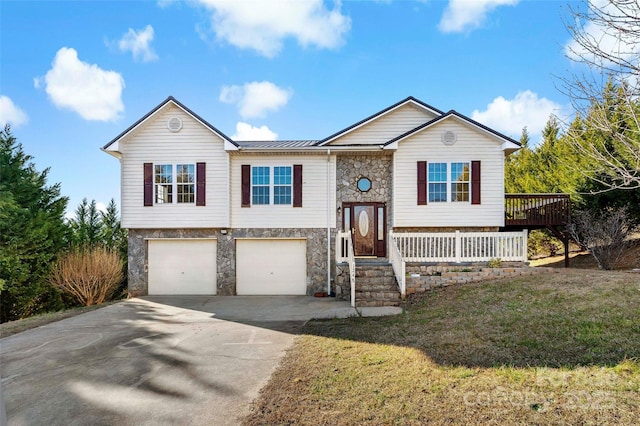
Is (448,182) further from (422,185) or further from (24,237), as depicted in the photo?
(24,237)

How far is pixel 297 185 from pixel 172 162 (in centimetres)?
485

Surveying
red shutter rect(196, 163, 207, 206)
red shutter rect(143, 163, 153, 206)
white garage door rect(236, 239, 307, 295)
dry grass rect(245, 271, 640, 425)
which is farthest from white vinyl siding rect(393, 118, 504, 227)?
red shutter rect(143, 163, 153, 206)

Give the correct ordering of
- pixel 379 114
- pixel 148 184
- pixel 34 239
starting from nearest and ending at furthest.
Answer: pixel 148 184 → pixel 379 114 → pixel 34 239

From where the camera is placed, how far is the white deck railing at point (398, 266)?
9781 millimetres

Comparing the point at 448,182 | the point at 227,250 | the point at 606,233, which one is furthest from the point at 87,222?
the point at 606,233

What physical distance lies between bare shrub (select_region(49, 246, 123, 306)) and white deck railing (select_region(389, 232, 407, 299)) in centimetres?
1094

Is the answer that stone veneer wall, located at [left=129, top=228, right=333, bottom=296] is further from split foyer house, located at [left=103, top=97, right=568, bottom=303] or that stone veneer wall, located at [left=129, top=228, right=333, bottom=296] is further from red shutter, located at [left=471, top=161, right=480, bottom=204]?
red shutter, located at [left=471, top=161, right=480, bottom=204]

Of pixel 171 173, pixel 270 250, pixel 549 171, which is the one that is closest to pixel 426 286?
pixel 270 250

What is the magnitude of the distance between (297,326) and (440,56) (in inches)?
431

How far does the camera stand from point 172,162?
12.7m

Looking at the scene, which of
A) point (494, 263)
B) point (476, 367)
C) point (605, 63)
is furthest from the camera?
point (494, 263)

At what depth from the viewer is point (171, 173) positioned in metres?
12.7

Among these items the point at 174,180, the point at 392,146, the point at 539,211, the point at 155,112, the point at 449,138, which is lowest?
the point at 539,211

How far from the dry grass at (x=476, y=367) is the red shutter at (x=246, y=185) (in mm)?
6491
